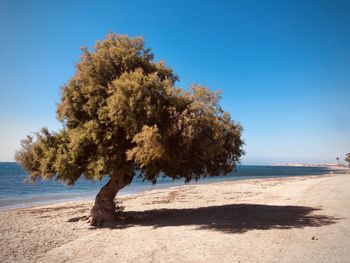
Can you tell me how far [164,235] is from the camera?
36.5 feet

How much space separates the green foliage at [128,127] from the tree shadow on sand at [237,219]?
2.36 meters

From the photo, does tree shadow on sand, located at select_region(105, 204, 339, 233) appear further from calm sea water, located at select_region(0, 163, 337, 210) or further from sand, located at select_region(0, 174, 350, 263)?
calm sea water, located at select_region(0, 163, 337, 210)

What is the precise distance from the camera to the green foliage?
1256 centimetres

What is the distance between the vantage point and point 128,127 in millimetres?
12938

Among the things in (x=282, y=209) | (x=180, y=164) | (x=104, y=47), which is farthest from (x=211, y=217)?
(x=104, y=47)

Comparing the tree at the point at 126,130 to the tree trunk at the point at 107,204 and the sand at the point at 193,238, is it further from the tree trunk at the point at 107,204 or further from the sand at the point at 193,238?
the sand at the point at 193,238

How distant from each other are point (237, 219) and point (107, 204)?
271 inches

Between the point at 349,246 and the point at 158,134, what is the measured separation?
7.94 meters

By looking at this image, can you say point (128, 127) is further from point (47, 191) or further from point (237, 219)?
point (47, 191)

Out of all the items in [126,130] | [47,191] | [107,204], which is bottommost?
[47,191]

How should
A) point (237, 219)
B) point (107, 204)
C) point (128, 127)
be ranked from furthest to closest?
point (107, 204)
point (237, 219)
point (128, 127)

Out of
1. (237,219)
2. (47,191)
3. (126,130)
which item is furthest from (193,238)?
(47,191)

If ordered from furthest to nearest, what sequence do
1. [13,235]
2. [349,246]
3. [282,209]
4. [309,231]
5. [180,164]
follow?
[282,209], [180,164], [13,235], [309,231], [349,246]

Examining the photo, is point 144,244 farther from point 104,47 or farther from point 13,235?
point 104,47
